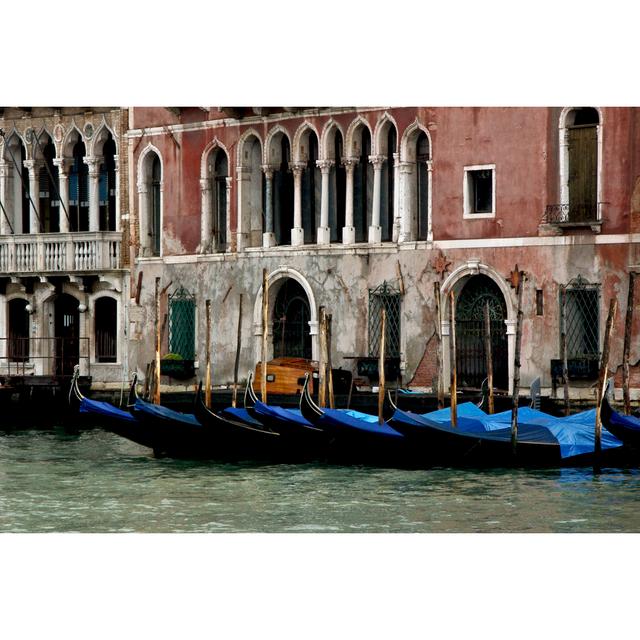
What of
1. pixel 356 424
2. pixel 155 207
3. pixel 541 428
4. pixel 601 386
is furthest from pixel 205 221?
pixel 601 386

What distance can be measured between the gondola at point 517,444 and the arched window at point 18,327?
4128mm

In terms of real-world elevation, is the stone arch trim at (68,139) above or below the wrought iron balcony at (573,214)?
above

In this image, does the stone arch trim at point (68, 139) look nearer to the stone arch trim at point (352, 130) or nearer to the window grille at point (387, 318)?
the stone arch trim at point (352, 130)

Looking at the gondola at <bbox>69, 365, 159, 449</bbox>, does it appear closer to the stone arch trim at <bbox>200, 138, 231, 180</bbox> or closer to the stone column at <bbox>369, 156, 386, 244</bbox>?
the stone column at <bbox>369, 156, 386, 244</bbox>

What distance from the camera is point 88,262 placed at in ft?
40.3

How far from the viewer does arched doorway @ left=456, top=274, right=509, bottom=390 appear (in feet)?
33.7

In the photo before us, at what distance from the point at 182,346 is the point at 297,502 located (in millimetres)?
3061

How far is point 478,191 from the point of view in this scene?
10.6 metres

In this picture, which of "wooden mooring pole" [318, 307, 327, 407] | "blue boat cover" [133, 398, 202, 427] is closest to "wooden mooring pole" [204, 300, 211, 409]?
"blue boat cover" [133, 398, 202, 427]

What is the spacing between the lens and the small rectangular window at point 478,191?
10.5 metres

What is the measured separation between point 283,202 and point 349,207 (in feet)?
1.49

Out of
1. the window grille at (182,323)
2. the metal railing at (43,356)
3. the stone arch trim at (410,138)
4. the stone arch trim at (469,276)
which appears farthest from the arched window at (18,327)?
the stone arch trim at (469,276)
